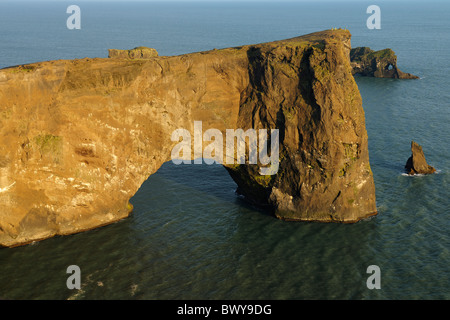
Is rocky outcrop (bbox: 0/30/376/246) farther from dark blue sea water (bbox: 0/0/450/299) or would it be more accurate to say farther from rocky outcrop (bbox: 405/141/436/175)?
rocky outcrop (bbox: 405/141/436/175)

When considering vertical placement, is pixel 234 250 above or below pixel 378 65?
below

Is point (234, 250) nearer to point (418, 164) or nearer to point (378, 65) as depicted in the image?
point (418, 164)

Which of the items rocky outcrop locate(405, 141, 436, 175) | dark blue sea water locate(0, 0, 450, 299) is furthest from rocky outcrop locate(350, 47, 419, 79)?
rocky outcrop locate(405, 141, 436, 175)

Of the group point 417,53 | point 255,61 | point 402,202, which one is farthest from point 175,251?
point 417,53

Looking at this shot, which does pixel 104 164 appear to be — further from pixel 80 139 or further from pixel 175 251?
pixel 175 251

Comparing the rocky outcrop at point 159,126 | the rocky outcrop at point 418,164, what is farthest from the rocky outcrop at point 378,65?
the rocky outcrop at point 159,126

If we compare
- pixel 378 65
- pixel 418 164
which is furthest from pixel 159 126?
pixel 378 65

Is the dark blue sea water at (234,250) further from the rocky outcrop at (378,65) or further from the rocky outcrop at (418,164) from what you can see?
the rocky outcrop at (378,65)
